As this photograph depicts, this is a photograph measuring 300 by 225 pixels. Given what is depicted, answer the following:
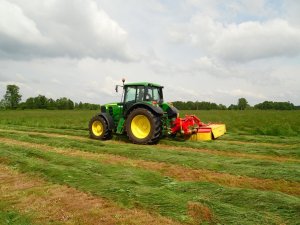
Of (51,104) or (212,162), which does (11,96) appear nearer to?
(51,104)

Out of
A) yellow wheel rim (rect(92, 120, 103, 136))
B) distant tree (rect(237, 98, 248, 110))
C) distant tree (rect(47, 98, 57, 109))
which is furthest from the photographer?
distant tree (rect(237, 98, 248, 110))

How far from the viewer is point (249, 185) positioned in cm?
586

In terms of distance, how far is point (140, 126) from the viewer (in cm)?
1166

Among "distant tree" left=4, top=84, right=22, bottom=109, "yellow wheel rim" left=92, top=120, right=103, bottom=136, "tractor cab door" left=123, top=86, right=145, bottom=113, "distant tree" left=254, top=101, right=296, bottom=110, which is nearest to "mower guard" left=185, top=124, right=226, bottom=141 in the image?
"tractor cab door" left=123, top=86, right=145, bottom=113

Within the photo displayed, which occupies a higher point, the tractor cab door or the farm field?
the tractor cab door

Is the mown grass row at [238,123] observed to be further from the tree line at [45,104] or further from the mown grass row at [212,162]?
the tree line at [45,104]

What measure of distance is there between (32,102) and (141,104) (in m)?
89.0

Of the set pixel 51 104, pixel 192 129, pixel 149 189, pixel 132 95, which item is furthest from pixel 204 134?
pixel 51 104

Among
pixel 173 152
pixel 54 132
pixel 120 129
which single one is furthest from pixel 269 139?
pixel 54 132

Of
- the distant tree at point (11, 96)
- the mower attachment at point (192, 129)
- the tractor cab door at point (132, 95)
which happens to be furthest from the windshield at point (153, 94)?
the distant tree at point (11, 96)

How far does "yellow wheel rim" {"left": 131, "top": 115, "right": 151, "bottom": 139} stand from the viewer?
11.4m

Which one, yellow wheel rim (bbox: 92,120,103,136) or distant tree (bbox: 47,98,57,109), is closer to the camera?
yellow wheel rim (bbox: 92,120,103,136)

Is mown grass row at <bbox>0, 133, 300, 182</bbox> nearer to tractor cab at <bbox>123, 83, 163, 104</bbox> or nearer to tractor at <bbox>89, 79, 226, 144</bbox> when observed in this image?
tractor at <bbox>89, 79, 226, 144</bbox>

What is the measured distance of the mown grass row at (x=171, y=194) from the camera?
14.0 feet
